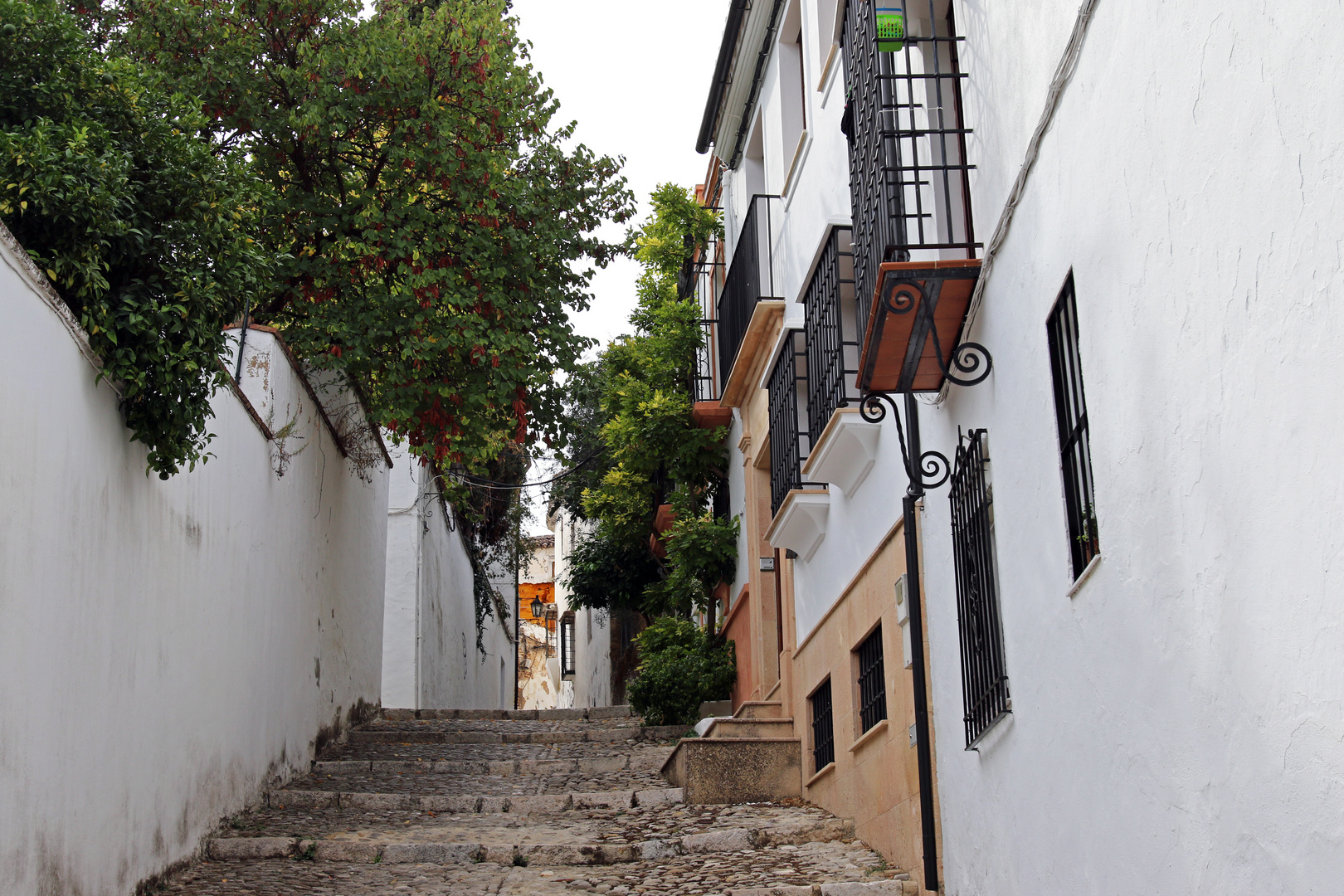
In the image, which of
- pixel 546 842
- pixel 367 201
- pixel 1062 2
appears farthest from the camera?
pixel 367 201

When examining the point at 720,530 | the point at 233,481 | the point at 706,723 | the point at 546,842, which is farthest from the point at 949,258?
the point at 720,530

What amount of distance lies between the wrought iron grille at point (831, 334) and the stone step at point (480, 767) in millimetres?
3628

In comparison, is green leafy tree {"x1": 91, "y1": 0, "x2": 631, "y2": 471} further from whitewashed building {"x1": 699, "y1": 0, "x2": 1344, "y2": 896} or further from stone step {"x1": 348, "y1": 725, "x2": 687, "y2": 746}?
stone step {"x1": 348, "y1": 725, "x2": 687, "y2": 746}

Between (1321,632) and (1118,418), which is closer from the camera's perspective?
(1321,632)

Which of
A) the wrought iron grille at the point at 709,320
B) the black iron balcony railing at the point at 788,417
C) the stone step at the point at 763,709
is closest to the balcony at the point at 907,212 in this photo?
the black iron balcony railing at the point at 788,417

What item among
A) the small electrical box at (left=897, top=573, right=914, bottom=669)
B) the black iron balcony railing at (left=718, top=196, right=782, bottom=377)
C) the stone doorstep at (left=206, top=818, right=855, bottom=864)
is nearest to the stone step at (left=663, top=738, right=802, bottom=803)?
the stone doorstep at (left=206, top=818, right=855, bottom=864)

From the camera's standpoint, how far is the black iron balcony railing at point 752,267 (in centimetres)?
1118

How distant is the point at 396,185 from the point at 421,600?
829cm

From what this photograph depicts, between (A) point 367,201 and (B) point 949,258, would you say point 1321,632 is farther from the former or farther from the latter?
Result: (A) point 367,201

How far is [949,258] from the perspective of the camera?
5.90m

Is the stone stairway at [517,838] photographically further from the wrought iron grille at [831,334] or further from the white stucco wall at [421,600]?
the white stucco wall at [421,600]

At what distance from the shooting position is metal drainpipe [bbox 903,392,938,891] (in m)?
5.98

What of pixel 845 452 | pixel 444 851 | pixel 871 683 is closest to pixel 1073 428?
pixel 845 452

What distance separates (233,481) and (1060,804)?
5615 millimetres
